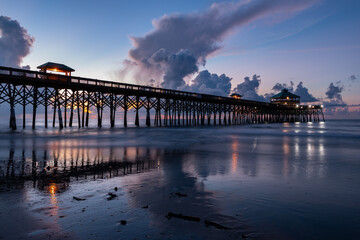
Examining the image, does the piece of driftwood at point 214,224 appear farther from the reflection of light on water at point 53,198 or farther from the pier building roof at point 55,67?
the pier building roof at point 55,67

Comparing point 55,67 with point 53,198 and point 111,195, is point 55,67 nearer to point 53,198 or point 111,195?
point 53,198

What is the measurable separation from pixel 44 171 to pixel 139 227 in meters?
4.95

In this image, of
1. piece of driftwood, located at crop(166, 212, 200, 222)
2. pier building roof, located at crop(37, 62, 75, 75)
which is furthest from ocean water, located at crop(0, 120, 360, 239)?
pier building roof, located at crop(37, 62, 75, 75)

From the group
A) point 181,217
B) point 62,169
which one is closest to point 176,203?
point 181,217

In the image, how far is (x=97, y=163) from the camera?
8.31 meters

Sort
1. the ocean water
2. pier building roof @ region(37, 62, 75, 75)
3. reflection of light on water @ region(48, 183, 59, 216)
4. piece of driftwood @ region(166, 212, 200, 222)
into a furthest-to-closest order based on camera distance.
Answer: pier building roof @ region(37, 62, 75, 75)
reflection of light on water @ region(48, 183, 59, 216)
piece of driftwood @ region(166, 212, 200, 222)
the ocean water

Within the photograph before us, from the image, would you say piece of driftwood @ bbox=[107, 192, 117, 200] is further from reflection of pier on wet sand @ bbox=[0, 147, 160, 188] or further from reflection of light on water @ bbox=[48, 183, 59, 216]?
reflection of pier on wet sand @ bbox=[0, 147, 160, 188]

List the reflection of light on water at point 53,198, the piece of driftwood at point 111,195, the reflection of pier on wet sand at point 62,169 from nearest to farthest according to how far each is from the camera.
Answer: the reflection of light on water at point 53,198 < the piece of driftwood at point 111,195 < the reflection of pier on wet sand at point 62,169

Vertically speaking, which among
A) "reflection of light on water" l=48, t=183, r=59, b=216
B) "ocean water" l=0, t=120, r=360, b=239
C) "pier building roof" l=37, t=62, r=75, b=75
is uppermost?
"pier building roof" l=37, t=62, r=75, b=75

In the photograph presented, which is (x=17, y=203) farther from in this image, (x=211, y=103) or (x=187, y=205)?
(x=211, y=103)

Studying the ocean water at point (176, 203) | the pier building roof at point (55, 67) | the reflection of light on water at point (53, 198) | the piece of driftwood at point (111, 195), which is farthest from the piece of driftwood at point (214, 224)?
the pier building roof at point (55, 67)

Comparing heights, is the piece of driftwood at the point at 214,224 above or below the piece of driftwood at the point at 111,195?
below

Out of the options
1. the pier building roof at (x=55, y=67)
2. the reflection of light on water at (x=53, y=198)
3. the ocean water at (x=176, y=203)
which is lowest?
the ocean water at (x=176, y=203)

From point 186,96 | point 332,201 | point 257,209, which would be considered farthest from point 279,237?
point 186,96
